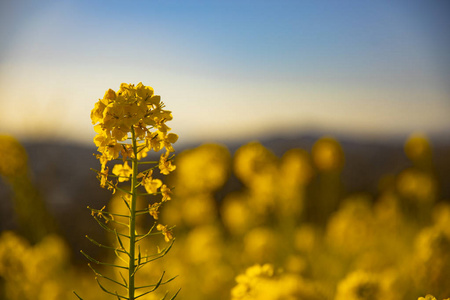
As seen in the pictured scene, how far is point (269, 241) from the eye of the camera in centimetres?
497

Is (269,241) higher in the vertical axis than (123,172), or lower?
higher

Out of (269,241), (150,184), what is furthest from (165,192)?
(269,241)

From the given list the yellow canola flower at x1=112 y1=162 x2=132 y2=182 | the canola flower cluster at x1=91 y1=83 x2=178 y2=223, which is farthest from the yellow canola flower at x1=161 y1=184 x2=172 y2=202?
the yellow canola flower at x1=112 y1=162 x2=132 y2=182

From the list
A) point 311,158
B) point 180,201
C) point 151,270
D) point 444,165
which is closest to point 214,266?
point 151,270

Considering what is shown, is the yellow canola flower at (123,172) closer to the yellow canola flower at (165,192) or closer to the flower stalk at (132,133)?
the flower stalk at (132,133)

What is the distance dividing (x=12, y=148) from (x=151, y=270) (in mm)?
2154

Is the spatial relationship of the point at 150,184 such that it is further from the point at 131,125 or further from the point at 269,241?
the point at 269,241

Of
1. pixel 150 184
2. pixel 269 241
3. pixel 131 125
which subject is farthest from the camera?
pixel 269 241

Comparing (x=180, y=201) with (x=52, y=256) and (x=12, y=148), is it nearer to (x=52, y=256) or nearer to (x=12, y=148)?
(x=52, y=256)

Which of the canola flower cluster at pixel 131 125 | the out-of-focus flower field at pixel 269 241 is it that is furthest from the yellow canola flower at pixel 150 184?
the out-of-focus flower field at pixel 269 241

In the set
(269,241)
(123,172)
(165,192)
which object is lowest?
(165,192)

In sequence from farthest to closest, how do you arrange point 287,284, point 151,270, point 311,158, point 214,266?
point 311,158 → point 214,266 → point 151,270 → point 287,284

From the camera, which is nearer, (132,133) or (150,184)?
(132,133)

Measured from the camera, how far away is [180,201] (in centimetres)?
668
